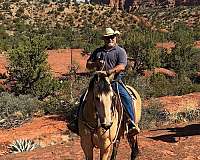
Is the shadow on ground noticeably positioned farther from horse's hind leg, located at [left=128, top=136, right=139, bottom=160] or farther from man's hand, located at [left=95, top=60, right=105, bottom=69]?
man's hand, located at [left=95, top=60, right=105, bottom=69]

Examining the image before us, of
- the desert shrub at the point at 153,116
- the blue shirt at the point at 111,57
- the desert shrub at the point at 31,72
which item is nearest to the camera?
the blue shirt at the point at 111,57

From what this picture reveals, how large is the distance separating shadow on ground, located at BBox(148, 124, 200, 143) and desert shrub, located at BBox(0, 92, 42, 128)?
6646 millimetres

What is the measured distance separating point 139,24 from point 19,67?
136 feet

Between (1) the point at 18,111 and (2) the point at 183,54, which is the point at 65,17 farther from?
(1) the point at 18,111

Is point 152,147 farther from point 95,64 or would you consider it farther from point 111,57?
point 95,64

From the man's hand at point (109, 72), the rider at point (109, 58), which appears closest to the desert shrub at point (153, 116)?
the rider at point (109, 58)

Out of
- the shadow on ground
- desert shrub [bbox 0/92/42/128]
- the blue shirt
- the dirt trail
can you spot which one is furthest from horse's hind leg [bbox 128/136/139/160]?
desert shrub [bbox 0/92/42/128]

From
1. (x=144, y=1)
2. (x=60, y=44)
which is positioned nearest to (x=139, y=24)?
(x=60, y=44)

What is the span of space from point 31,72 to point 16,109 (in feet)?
15.3

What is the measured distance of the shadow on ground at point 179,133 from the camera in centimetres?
1145

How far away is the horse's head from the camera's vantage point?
6211 millimetres

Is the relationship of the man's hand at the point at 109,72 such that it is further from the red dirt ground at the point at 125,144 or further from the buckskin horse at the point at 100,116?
the red dirt ground at the point at 125,144

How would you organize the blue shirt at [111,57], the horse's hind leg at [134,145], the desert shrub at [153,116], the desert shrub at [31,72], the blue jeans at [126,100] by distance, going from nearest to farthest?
the blue shirt at [111,57] < the blue jeans at [126,100] < the horse's hind leg at [134,145] < the desert shrub at [153,116] < the desert shrub at [31,72]

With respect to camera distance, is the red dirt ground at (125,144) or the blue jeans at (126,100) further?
the red dirt ground at (125,144)
